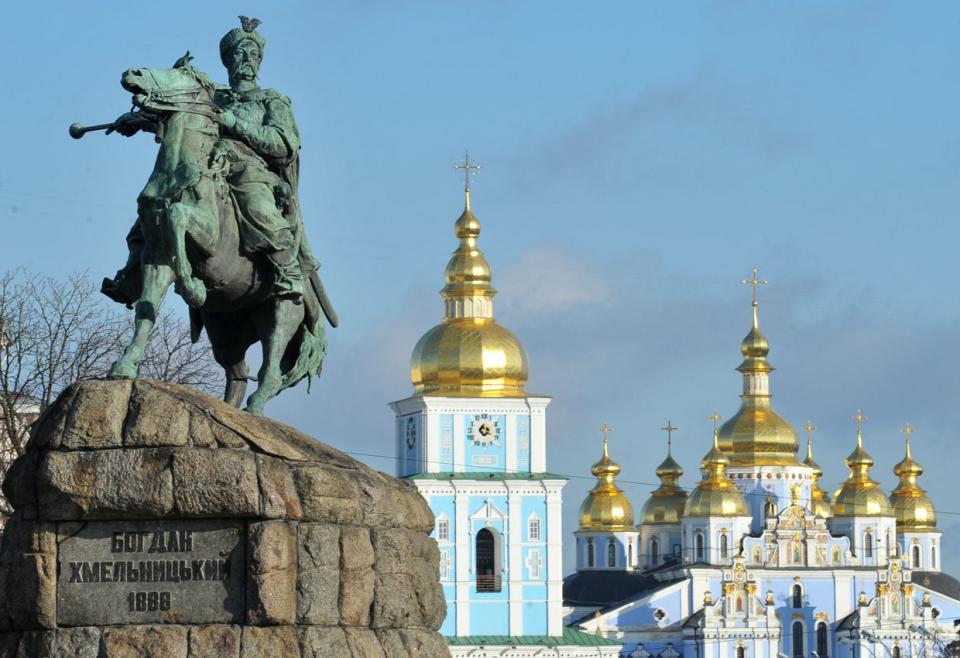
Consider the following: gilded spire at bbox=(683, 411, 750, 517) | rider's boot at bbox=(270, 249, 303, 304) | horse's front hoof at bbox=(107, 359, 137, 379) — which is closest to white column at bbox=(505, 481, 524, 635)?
gilded spire at bbox=(683, 411, 750, 517)

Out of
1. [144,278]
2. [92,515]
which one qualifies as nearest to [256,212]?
[144,278]

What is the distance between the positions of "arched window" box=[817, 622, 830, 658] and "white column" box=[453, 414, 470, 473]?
23180 millimetres

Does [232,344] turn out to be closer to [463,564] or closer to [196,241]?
[196,241]

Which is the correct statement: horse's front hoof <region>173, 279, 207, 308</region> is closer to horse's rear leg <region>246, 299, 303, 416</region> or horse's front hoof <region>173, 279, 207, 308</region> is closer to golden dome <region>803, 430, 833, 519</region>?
horse's rear leg <region>246, 299, 303, 416</region>

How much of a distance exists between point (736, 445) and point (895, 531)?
695cm

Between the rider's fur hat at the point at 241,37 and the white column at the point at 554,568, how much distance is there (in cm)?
6470

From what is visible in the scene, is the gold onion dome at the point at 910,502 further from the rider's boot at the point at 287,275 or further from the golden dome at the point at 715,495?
the rider's boot at the point at 287,275

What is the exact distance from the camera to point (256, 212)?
13062mm

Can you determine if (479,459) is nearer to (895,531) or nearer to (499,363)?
(499,363)

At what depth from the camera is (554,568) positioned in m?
78.1

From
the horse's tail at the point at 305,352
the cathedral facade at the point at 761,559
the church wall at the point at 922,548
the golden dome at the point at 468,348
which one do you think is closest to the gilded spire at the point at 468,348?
the golden dome at the point at 468,348

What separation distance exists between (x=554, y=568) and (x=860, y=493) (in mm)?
28206

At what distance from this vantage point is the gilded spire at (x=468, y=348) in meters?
80.9

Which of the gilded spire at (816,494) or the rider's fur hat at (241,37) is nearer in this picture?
the rider's fur hat at (241,37)
